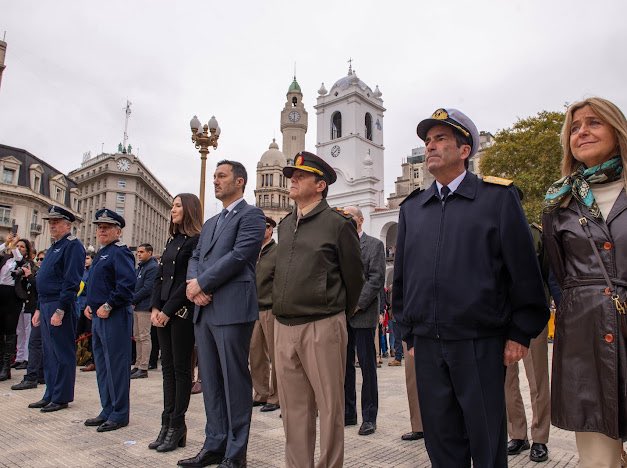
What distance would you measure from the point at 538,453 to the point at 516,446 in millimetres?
219

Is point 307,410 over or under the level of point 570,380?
under

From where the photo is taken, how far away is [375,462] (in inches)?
148

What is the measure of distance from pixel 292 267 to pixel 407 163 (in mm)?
88068

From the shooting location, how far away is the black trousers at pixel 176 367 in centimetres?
420

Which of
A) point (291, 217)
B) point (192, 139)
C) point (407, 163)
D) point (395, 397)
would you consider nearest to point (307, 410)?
point (291, 217)

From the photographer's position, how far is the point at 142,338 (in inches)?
360

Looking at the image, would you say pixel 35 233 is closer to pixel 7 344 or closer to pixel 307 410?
pixel 7 344

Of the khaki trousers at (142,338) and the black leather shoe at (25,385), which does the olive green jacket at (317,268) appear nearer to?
the black leather shoe at (25,385)

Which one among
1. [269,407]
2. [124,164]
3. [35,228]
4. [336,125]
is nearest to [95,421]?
[269,407]

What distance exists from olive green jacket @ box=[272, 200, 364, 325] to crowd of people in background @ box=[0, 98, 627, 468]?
1cm

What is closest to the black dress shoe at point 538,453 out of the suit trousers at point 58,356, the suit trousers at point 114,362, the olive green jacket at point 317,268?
the olive green jacket at point 317,268

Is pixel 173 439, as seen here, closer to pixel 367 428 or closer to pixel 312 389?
pixel 312 389

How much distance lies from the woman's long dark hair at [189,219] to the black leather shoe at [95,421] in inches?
88.1

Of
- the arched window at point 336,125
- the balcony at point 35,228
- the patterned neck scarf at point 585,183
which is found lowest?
the patterned neck scarf at point 585,183
